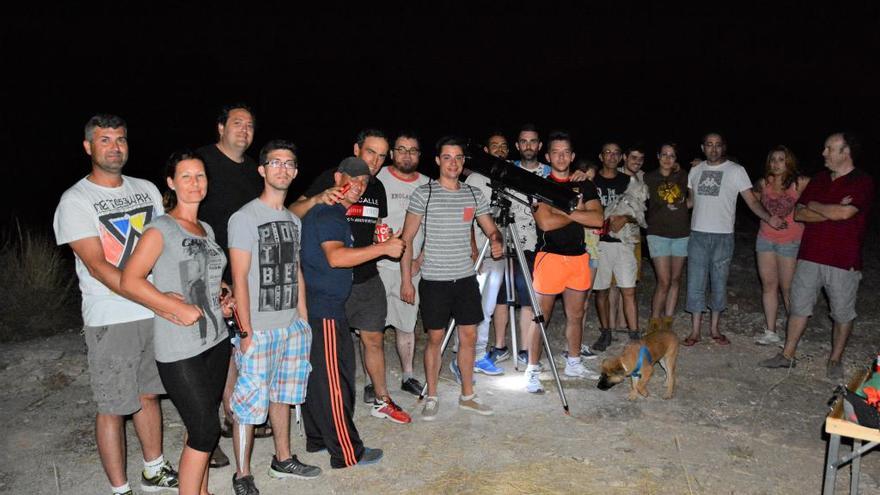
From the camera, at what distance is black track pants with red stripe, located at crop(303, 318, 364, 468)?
367 centimetres

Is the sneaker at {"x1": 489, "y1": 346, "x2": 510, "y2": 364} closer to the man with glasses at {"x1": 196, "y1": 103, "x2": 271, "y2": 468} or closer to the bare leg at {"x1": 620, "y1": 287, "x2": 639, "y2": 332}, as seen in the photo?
Answer: the bare leg at {"x1": 620, "y1": 287, "x2": 639, "y2": 332}

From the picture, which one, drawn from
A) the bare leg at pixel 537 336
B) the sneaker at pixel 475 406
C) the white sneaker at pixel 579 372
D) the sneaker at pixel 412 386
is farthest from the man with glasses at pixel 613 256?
the sneaker at pixel 412 386

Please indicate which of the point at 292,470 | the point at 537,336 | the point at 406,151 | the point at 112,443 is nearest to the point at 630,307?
the point at 537,336

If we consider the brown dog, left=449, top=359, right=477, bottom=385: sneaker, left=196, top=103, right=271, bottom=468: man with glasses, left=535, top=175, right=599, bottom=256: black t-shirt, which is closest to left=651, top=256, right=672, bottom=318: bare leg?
the brown dog

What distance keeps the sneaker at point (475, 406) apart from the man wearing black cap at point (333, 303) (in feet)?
3.80

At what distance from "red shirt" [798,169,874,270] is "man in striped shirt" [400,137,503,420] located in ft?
9.81

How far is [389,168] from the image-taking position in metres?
5.11

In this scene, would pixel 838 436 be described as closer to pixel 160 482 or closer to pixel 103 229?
pixel 160 482

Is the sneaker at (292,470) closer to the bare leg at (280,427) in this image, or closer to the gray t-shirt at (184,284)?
the bare leg at (280,427)

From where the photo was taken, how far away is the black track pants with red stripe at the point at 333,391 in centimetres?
367

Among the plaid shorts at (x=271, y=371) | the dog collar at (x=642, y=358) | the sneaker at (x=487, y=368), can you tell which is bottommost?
the sneaker at (x=487, y=368)

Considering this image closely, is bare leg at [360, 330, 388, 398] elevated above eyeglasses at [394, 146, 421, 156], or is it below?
below

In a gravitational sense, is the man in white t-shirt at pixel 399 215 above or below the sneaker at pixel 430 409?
above

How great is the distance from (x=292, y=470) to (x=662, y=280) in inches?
173
